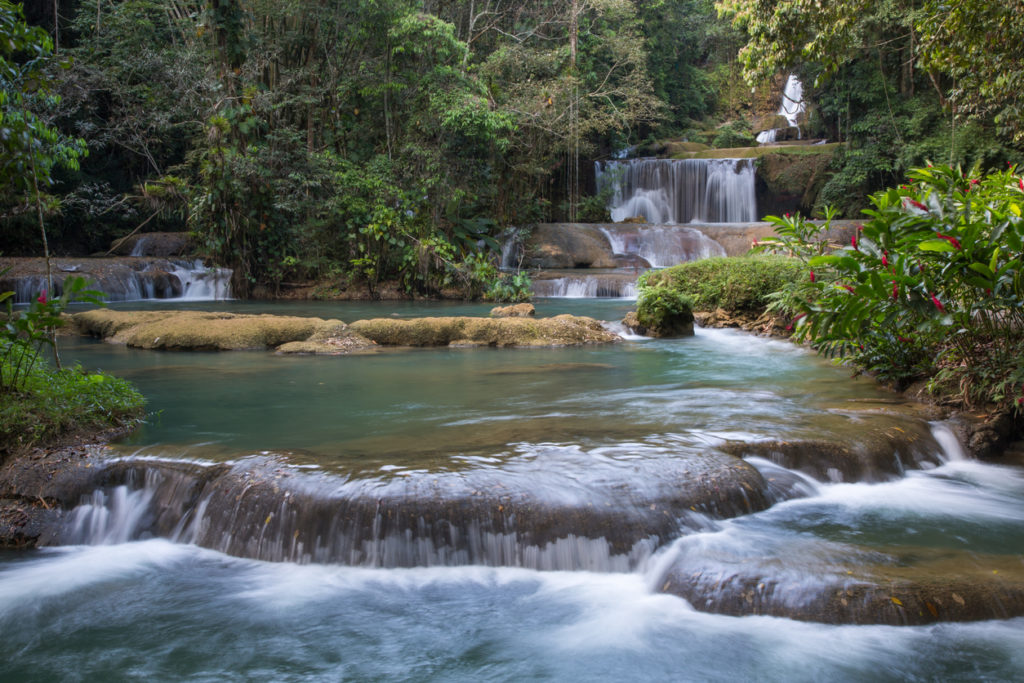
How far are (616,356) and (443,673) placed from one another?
271 inches

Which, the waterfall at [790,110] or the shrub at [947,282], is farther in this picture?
the waterfall at [790,110]

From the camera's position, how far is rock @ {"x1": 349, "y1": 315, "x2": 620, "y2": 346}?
10.9 metres

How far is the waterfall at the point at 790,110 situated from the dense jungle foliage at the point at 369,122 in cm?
807

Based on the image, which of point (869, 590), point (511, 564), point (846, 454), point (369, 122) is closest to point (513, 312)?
point (846, 454)

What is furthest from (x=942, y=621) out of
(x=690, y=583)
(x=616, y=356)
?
(x=616, y=356)

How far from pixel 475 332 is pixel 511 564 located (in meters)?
7.12

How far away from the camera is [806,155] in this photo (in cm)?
2517

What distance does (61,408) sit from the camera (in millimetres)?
5316

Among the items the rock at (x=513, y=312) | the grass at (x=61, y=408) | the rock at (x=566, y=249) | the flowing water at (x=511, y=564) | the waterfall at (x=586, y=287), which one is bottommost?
the flowing water at (x=511, y=564)

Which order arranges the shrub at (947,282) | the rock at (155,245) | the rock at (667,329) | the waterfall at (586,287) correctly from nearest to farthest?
the shrub at (947,282), the rock at (667,329), the waterfall at (586,287), the rock at (155,245)

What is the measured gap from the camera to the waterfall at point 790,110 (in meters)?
34.4

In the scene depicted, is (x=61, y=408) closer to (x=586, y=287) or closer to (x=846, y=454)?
(x=846, y=454)

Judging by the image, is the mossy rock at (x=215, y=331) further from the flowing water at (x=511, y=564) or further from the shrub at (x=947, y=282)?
the shrub at (x=947, y=282)

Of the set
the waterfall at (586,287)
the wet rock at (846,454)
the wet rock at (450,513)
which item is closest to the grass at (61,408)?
the wet rock at (450,513)
